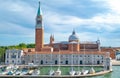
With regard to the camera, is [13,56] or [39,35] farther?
[39,35]

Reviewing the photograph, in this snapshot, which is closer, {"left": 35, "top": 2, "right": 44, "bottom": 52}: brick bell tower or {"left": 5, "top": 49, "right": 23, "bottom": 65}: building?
{"left": 5, "top": 49, "right": 23, "bottom": 65}: building

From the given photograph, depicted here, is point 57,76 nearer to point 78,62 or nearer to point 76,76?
point 76,76

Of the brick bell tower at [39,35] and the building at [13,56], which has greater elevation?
the brick bell tower at [39,35]

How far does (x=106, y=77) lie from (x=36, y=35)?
28776 mm

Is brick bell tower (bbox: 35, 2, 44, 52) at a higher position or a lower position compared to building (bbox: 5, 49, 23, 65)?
higher

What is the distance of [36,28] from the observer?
6062cm

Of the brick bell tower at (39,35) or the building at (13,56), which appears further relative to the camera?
the brick bell tower at (39,35)

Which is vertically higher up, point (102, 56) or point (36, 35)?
point (36, 35)

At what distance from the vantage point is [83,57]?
5497 centimetres

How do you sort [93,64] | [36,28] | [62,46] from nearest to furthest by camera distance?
[93,64], [36,28], [62,46]

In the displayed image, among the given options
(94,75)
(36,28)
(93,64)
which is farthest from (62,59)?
(94,75)

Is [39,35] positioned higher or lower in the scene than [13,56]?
higher

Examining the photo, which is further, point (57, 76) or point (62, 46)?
point (62, 46)

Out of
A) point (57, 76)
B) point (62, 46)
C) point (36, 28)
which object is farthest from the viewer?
point (62, 46)
